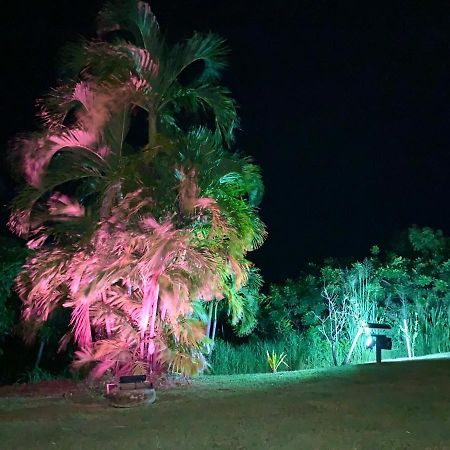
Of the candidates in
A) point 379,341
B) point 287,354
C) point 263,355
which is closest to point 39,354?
point 263,355

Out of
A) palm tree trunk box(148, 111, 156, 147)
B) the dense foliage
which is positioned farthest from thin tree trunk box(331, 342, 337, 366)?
palm tree trunk box(148, 111, 156, 147)

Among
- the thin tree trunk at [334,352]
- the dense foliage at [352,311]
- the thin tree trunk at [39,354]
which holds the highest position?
the dense foliage at [352,311]

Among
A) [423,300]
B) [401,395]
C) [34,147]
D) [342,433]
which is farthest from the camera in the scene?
[423,300]

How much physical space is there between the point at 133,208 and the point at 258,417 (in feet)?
13.8

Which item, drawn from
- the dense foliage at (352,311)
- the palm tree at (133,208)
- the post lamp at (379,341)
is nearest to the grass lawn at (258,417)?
the palm tree at (133,208)

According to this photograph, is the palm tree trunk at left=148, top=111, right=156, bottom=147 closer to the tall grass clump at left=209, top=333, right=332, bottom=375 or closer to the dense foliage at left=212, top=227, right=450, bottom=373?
the tall grass clump at left=209, top=333, right=332, bottom=375

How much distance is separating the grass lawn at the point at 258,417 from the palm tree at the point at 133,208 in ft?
3.98

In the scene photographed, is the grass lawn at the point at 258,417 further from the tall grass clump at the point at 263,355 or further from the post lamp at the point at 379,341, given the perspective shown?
the tall grass clump at the point at 263,355

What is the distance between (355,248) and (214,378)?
58.1 feet

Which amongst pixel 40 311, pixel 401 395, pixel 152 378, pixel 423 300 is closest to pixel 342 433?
pixel 401 395

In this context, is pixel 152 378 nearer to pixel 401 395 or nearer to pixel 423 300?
pixel 401 395

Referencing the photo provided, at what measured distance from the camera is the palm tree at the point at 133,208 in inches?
414

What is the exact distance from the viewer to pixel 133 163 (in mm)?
10883

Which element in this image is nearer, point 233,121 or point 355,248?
point 233,121
